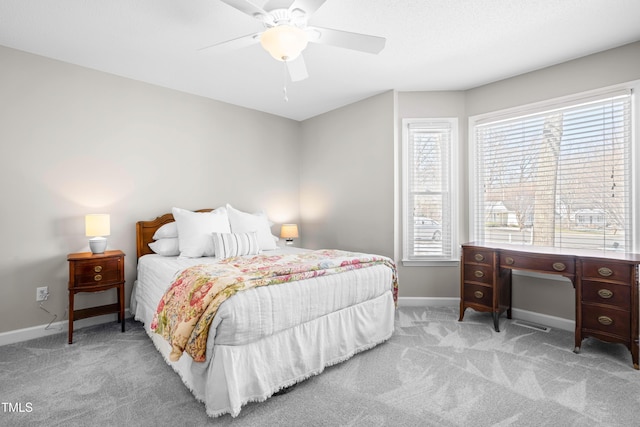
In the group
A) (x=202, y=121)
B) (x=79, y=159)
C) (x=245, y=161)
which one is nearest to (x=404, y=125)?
(x=245, y=161)

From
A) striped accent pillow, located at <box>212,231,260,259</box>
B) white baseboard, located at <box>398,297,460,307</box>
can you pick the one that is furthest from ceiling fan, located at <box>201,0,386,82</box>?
white baseboard, located at <box>398,297,460,307</box>

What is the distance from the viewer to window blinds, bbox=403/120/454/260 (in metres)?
3.82

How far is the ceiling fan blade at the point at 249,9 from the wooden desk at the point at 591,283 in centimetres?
273

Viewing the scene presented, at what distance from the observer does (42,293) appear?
2.92m

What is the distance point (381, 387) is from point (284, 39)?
2300 millimetres

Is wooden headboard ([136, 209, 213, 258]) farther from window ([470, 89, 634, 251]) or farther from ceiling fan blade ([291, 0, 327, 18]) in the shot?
window ([470, 89, 634, 251])

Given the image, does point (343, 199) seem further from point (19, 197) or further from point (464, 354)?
point (19, 197)

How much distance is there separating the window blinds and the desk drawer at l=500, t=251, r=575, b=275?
0.86 m

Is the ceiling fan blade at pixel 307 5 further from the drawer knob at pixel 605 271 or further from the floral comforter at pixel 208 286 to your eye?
the drawer knob at pixel 605 271

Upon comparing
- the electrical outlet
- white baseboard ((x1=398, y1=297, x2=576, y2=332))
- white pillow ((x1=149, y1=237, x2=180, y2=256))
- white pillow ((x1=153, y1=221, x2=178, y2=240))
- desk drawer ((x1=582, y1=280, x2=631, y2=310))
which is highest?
white pillow ((x1=153, y1=221, x2=178, y2=240))

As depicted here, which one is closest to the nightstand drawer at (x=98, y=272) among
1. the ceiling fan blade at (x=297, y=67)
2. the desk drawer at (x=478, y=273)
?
the ceiling fan blade at (x=297, y=67)

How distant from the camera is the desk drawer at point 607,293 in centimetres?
236

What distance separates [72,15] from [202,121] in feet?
5.53

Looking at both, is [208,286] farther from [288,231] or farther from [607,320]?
[607,320]
